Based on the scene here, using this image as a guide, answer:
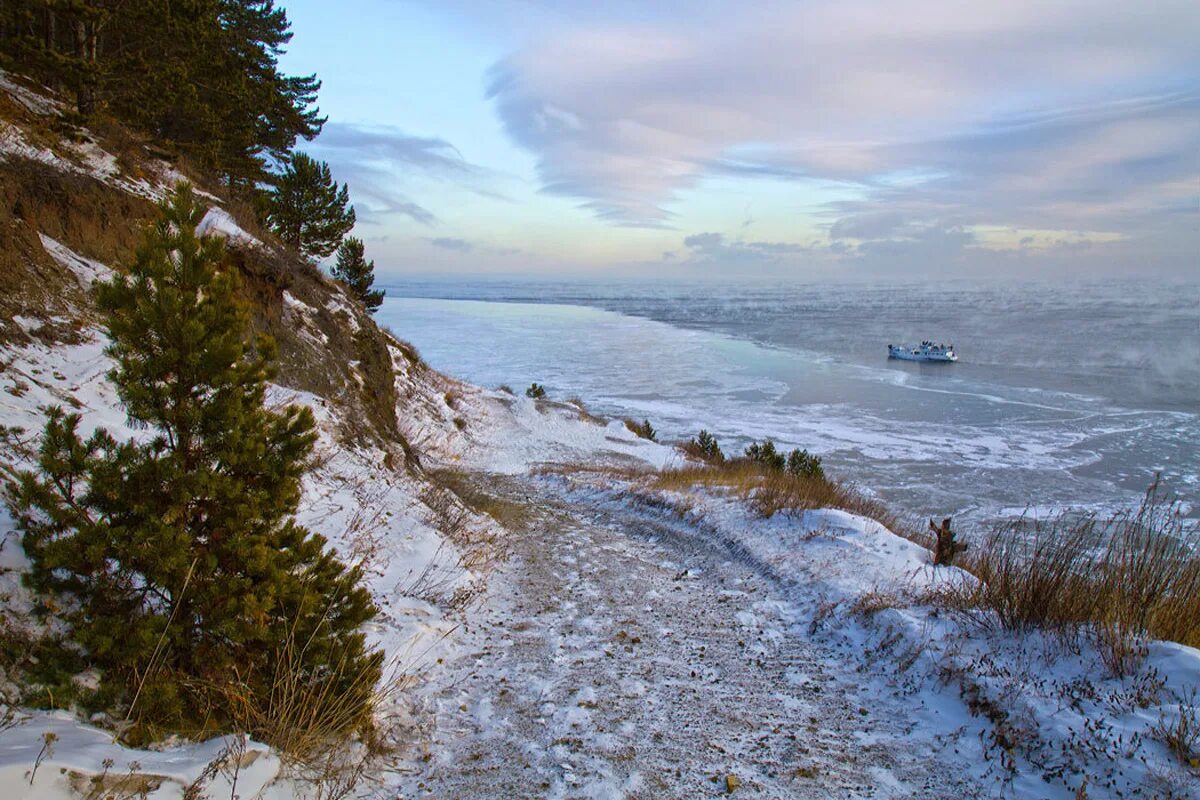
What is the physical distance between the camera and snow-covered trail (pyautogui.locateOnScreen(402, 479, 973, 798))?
3877mm

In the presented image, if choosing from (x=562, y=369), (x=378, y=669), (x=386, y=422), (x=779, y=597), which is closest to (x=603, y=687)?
(x=378, y=669)

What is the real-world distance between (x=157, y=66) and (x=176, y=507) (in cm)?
1285

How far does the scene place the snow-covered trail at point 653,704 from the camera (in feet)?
12.7

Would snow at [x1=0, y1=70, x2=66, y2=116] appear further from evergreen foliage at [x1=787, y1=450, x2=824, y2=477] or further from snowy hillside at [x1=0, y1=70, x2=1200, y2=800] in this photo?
evergreen foliage at [x1=787, y1=450, x2=824, y2=477]

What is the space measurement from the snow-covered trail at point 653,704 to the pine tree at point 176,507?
140cm

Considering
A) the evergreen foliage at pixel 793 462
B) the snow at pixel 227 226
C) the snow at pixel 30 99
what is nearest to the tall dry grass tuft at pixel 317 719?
the snow at pixel 227 226

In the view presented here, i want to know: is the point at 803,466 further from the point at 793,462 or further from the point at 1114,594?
the point at 1114,594

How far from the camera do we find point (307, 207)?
71.9 ft

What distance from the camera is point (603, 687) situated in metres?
4.96

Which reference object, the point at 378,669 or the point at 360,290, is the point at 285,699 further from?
the point at 360,290

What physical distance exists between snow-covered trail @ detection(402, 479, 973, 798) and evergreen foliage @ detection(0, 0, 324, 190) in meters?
11.0

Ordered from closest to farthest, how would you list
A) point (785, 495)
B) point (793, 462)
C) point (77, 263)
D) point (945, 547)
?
point (945, 547) → point (77, 263) → point (785, 495) → point (793, 462)

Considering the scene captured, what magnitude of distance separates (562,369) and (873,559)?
36144mm

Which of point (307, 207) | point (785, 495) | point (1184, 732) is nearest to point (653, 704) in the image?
point (1184, 732)
